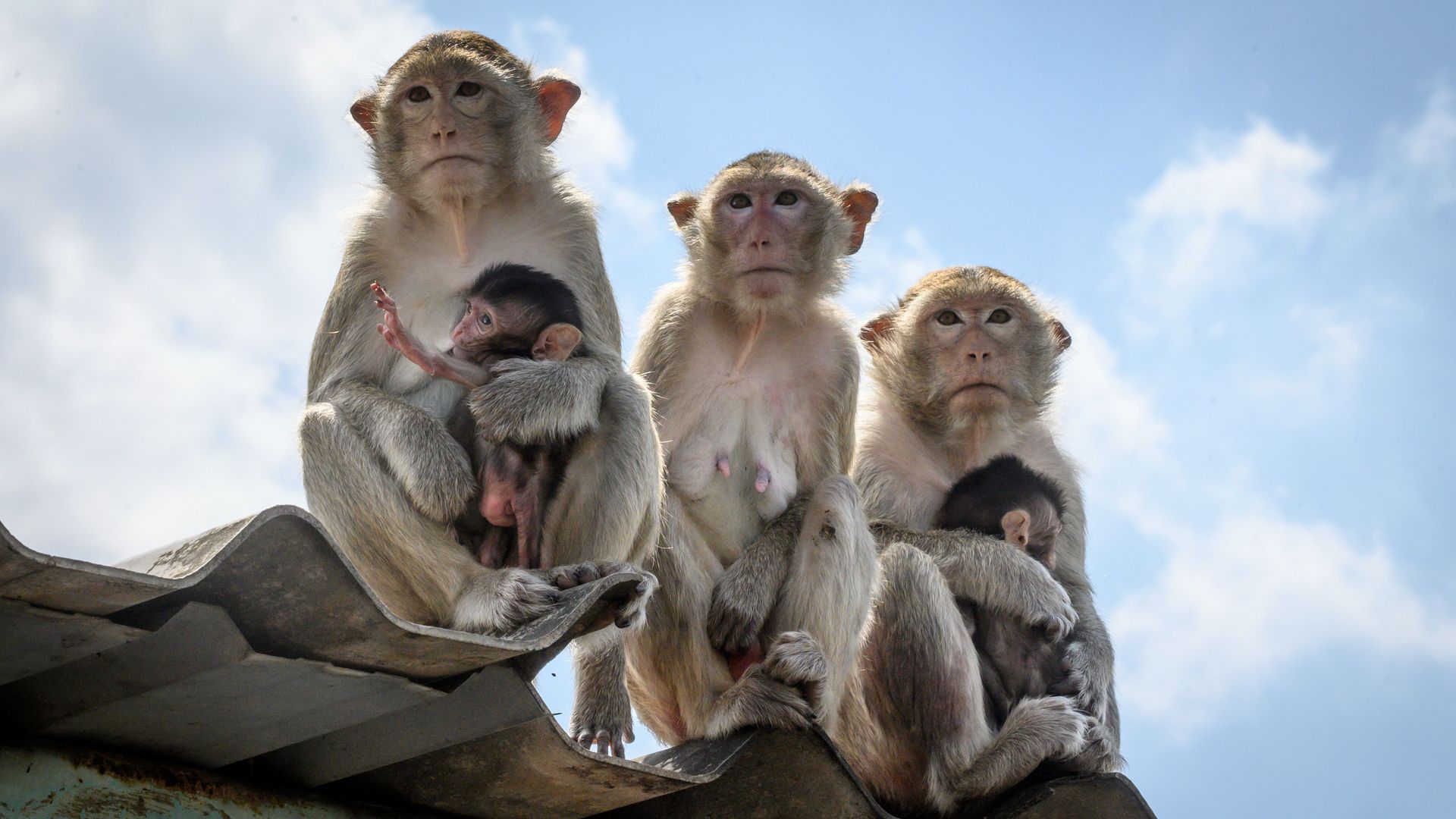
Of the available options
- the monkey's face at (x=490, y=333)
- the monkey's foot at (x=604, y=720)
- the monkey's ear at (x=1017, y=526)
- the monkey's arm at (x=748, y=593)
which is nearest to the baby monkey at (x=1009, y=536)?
the monkey's ear at (x=1017, y=526)

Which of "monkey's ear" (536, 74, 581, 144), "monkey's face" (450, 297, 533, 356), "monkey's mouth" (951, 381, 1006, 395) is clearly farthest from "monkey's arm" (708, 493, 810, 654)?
"monkey's ear" (536, 74, 581, 144)

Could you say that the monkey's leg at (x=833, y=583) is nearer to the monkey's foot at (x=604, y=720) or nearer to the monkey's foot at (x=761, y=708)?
the monkey's foot at (x=761, y=708)

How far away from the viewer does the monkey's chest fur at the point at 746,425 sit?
4758mm

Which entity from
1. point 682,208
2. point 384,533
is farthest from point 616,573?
point 682,208

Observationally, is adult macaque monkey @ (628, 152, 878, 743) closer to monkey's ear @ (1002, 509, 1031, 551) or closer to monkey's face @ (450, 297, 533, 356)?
monkey's ear @ (1002, 509, 1031, 551)

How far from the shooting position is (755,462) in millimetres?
4848

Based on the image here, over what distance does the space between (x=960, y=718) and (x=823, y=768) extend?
77 centimetres

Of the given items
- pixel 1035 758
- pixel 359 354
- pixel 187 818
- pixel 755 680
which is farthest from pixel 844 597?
pixel 187 818

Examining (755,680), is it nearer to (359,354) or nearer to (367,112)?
(359,354)

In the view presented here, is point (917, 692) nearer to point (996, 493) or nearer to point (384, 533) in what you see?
point (996, 493)

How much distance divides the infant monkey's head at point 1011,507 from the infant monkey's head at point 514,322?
1.66 meters

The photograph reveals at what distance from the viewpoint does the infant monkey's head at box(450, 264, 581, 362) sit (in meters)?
4.00

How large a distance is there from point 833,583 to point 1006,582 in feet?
2.36

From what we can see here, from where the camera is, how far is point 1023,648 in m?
4.88
